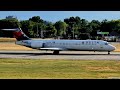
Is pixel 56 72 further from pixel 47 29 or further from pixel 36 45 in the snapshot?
pixel 47 29

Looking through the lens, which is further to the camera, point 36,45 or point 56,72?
point 36,45

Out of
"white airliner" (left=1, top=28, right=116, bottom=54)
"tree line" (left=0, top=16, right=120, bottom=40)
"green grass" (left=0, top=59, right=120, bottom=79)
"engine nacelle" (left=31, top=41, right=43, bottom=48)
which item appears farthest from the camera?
"tree line" (left=0, top=16, right=120, bottom=40)

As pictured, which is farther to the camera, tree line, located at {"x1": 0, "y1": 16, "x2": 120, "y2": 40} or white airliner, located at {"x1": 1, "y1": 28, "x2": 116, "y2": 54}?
tree line, located at {"x1": 0, "y1": 16, "x2": 120, "y2": 40}

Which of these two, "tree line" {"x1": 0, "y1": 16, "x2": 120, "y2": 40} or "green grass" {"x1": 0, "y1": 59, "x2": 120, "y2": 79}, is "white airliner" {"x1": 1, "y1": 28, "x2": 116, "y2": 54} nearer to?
"green grass" {"x1": 0, "y1": 59, "x2": 120, "y2": 79}

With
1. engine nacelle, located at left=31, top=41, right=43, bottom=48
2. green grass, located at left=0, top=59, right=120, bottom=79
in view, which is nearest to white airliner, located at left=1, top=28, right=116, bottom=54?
engine nacelle, located at left=31, top=41, right=43, bottom=48

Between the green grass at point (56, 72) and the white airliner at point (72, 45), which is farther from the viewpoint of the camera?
the white airliner at point (72, 45)

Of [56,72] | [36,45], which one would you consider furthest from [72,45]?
[56,72]

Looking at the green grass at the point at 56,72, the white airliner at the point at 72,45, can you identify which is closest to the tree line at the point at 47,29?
the white airliner at the point at 72,45

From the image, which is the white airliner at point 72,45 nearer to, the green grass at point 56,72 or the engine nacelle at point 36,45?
the engine nacelle at point 36,45

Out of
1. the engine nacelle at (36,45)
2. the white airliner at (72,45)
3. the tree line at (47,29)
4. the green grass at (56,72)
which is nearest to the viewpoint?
the green grass at (56,72)
